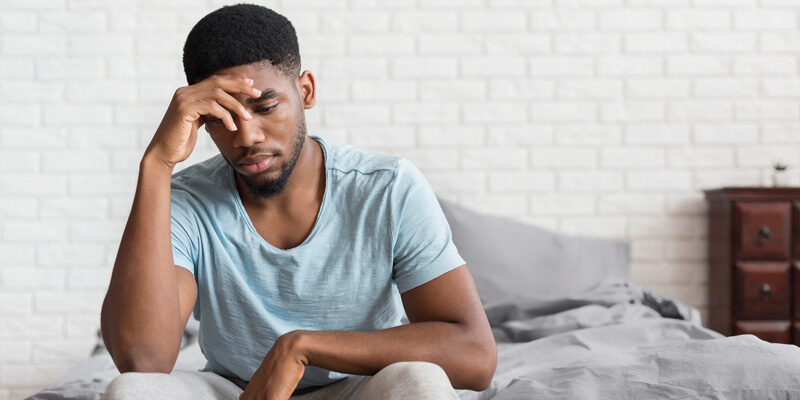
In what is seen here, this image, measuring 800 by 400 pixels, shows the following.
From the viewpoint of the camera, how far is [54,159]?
116 inches

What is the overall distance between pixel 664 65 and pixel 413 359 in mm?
2204

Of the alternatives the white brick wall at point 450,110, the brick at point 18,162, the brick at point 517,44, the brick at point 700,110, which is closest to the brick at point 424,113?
the white brick wall at point 450,110

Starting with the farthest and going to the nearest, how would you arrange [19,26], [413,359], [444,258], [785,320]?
[19,26] → [785,320] → [444,258] → [413,359]

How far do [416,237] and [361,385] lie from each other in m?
0.29

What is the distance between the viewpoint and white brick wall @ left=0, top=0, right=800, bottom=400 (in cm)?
295

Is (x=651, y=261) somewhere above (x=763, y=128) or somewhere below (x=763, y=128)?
below

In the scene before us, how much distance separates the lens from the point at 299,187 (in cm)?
149

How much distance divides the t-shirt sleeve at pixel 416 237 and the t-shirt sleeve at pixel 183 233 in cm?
39

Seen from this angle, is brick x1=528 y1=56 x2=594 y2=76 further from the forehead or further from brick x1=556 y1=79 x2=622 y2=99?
the forehead

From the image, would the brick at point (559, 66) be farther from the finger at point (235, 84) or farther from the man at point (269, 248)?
the finger at point (235, 84)

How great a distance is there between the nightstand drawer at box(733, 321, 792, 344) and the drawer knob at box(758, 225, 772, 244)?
0.30 metres

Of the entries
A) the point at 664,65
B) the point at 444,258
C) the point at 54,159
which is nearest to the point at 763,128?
the point at 664,65

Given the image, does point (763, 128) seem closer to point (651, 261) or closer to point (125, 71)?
point (651, 261)

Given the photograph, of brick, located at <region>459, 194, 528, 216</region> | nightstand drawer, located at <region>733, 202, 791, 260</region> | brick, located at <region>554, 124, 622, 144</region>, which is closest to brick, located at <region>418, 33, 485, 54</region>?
brick, located at <region>554, 124, 622, 144</region>
